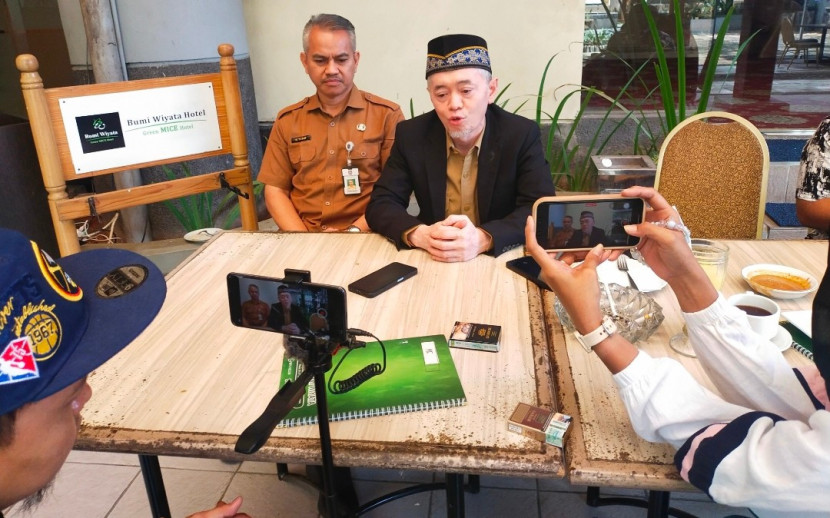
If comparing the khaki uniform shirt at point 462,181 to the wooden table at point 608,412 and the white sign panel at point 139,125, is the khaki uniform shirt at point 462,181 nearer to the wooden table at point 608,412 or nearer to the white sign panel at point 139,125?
the wooden table at point 608,412

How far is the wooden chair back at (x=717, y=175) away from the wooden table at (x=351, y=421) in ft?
3.01

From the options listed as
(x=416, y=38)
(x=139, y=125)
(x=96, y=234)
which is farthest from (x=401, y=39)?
(x=96, y=234)

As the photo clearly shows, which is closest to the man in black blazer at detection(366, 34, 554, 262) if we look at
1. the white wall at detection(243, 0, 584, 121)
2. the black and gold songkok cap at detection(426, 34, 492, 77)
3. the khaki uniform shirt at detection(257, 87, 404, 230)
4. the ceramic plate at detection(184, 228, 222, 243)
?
the black and gold songkok cap at detection(426, 34, 492, 77)

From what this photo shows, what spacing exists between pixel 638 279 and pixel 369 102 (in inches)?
58.9

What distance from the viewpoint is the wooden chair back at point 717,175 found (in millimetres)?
2232

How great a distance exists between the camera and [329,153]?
2.58 m

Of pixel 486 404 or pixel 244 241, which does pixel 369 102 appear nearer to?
pixel 244 241

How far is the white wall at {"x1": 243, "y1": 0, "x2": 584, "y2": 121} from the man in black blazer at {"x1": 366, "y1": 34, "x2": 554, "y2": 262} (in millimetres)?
1908

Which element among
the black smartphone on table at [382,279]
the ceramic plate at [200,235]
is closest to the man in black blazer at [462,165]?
the black smartphone on table at [382,279]

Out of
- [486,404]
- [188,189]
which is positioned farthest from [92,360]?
[188,189]

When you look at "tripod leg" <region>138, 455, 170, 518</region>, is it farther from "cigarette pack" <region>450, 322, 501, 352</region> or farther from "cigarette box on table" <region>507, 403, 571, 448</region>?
"cigarette box on table" <region>507, 403, 571, 448</region>

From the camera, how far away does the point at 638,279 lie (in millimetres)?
1537

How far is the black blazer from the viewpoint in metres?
2.04

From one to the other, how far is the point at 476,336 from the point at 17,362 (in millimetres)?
835
